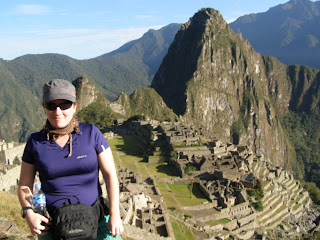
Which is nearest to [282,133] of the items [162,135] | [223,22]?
[223,22]

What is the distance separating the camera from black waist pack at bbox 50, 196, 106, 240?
399 cm

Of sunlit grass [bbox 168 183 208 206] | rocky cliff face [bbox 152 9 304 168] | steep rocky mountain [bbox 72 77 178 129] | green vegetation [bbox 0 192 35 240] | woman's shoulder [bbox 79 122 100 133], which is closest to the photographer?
woman's shoulder [bbox 79 122 100 133]

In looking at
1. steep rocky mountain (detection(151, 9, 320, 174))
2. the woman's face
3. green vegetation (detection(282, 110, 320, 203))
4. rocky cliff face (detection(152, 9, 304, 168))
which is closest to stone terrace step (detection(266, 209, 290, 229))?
the woman's face

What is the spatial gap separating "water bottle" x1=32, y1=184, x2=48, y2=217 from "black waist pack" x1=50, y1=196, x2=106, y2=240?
0.16m

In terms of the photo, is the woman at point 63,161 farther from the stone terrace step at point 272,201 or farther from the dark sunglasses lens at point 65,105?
the stone terrace step at point 272,201

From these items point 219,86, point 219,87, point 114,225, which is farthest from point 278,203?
point 219,86

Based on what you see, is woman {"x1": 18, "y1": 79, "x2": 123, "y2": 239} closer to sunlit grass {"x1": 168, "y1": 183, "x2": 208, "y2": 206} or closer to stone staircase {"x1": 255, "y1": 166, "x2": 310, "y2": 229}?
sunlit grass {"x1": 168, "y1": 183, "x2": 208, "y2": 206}

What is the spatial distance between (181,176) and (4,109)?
124 metres

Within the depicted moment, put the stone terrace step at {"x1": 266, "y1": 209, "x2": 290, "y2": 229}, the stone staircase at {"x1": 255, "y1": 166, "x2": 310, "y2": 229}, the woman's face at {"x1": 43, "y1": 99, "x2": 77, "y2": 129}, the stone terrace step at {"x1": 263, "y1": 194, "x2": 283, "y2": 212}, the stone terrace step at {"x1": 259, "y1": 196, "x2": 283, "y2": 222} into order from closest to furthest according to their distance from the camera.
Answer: the woman's face at {"x1": 43, "y1": 99, "x2": 77, "y2": 129} → the stone terrace step at {"x1": 259, "y1": 196, "x2": 283, "y2": 222} → the stone terrace step at {"x1": 266, "y1": 209, "x2": 290, "y2": 229} → the stone staircase at {"x1": 255, "y1": 166, "x2": 310, "y2": 229} → the stone terrace step at {"x1": 263, "y1": 194, "x2": 283, "y2": 212}

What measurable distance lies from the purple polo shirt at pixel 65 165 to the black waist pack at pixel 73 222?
205mm

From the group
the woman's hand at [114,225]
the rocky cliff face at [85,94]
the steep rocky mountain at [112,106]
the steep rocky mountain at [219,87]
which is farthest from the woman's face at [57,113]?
the steep rocky mountain at [219,87]

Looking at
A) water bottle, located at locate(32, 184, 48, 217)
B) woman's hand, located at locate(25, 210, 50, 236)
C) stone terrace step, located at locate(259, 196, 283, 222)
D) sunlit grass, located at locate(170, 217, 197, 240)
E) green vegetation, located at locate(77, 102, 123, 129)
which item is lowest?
stone terrace step, located at locate(259, 196, 283, 222)

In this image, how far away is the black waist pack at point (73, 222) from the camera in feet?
13.1

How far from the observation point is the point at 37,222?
13.6 ft
